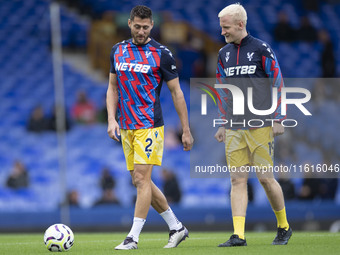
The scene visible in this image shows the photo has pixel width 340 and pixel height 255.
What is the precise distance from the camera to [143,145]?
683cm

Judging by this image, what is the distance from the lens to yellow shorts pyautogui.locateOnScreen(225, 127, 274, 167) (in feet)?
22.4

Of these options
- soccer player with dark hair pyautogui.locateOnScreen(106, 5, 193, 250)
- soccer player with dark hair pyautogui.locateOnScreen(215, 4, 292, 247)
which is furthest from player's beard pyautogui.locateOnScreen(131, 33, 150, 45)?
soccer player with dark hair pyautogui.locateOnScreen(215, 4, 292, 247)

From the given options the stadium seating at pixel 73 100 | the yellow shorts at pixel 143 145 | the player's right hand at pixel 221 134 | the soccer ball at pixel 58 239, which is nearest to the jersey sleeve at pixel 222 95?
the player's right hand at pixel 221 134

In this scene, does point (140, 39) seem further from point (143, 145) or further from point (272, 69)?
point (272, 69)

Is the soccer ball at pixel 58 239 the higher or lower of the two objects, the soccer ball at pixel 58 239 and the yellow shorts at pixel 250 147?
the lower

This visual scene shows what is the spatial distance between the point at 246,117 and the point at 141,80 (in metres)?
1.03

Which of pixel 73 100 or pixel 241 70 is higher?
pixel 73 100

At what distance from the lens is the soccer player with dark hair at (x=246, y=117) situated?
22.2ft

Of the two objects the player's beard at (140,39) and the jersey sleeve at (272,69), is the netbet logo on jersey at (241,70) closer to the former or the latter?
the jersey sleeve at (272,69)

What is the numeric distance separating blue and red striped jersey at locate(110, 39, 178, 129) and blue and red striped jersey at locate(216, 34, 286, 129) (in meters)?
0.52

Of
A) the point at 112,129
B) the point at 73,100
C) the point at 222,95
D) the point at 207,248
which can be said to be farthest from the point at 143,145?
the point at 73,100

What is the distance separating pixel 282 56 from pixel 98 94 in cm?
494

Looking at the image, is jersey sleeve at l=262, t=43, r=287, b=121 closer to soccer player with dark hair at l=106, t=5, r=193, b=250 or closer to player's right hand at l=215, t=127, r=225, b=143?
player's right hand at l=215, t=127, r=225, b=143

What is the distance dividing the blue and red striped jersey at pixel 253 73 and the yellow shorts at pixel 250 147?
11cm
